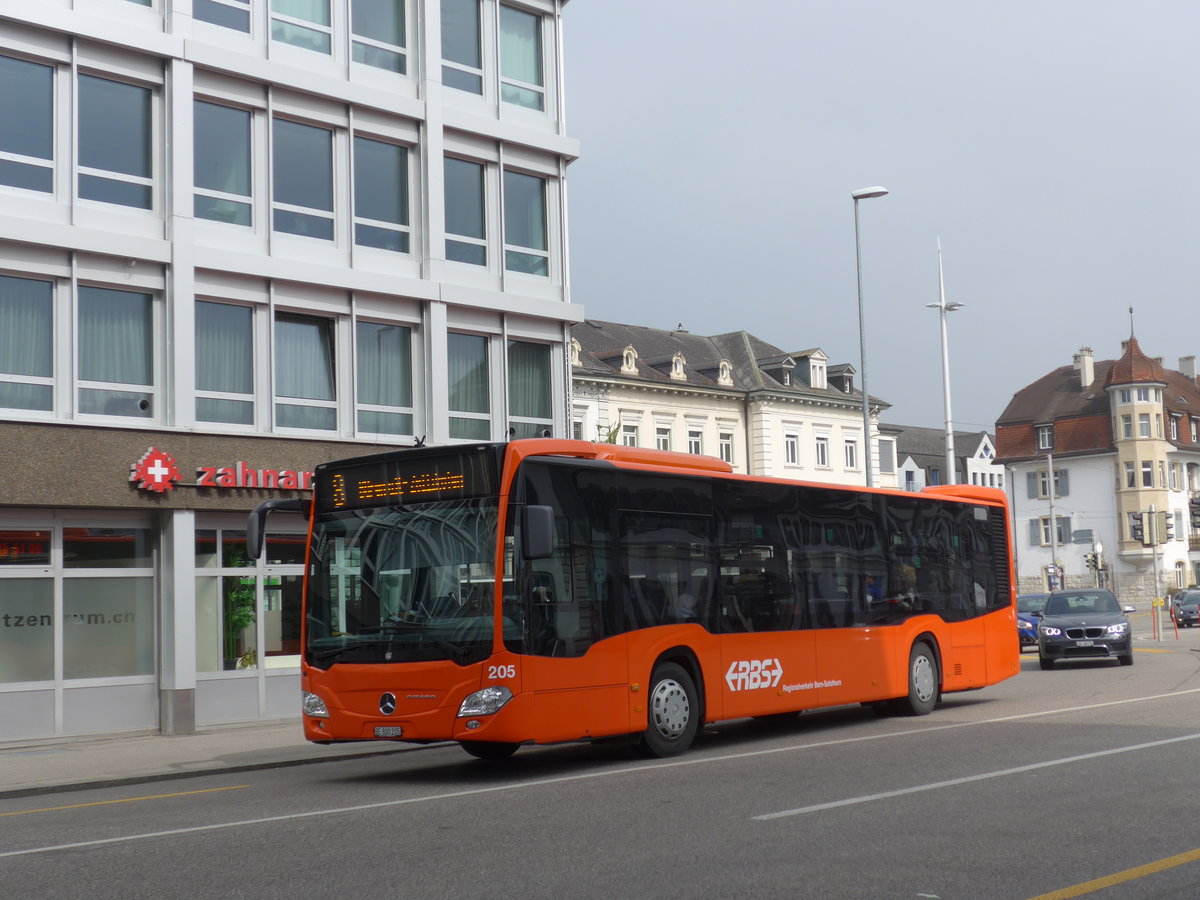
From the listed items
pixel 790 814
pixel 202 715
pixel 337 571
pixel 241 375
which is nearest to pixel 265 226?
pixel 241 375

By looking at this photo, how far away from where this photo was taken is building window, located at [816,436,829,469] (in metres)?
64.1

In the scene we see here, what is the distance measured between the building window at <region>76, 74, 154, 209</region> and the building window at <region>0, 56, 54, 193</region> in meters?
0.46

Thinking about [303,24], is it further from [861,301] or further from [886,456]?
[886,456]

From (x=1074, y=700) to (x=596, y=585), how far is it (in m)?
9.24

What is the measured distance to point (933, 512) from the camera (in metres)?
19.2

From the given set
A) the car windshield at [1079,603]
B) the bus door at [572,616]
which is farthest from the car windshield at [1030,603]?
the bus door at [572,616]

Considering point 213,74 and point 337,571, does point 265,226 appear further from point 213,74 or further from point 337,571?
point 337,571

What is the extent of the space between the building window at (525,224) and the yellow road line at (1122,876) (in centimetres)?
1963

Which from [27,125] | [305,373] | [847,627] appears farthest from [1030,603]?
[27,125]

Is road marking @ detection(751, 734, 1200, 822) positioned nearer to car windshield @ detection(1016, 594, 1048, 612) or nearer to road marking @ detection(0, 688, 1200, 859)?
road marking @ detection(0, 688, 1200, 859)

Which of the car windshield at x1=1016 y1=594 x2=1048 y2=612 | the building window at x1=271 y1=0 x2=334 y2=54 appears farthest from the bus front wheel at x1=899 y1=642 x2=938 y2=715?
the car windshield at x1=1016 y1=594 x2=1048 y2=612

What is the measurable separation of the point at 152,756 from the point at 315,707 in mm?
4617

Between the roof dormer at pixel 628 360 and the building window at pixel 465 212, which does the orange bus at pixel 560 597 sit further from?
the roof dormer at pixel 628 360

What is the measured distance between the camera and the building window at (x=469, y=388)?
2498 centimetres
